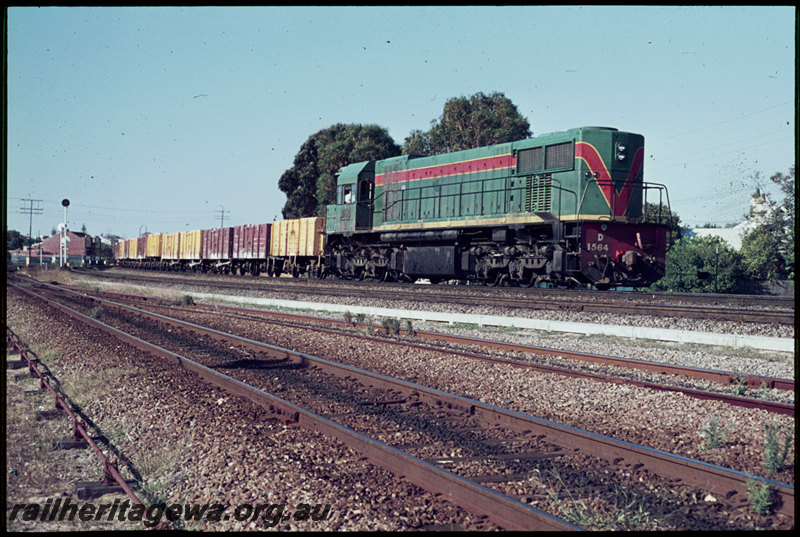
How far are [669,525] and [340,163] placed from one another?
4676 centimetres

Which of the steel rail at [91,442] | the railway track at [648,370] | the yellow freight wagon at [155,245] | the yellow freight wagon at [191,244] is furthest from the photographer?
the yellow freight wagon at [155,245]

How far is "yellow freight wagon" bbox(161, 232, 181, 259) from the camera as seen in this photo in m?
48.2

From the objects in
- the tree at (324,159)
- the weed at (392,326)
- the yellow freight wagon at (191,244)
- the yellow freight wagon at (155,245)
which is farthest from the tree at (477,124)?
the weed at (392,326)

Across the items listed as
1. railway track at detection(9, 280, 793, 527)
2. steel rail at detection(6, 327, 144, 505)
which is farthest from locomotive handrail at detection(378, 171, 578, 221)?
steel rail at detection(6, 327, 144, 505)

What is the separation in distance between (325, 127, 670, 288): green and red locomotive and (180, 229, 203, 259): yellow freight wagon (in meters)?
24.2

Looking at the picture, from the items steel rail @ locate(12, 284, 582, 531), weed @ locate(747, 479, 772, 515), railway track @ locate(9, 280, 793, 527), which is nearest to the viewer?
steel rail @ locate(12, 284, 582, 531)

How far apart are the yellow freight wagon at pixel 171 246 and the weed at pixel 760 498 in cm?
4746

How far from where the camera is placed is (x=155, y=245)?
53188mm

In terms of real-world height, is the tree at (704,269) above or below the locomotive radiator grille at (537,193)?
below

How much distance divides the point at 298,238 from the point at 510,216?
53.3 feet

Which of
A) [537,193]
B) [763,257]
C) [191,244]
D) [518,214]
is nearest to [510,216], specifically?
[518,214]

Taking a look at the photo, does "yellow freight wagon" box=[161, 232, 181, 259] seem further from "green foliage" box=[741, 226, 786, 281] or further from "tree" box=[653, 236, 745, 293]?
"green foliage" box=[741, 226, 786, 281]

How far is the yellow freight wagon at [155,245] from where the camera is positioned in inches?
2055

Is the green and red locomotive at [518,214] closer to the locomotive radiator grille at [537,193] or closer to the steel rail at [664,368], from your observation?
the locomotive radiator grille at [537,193]
